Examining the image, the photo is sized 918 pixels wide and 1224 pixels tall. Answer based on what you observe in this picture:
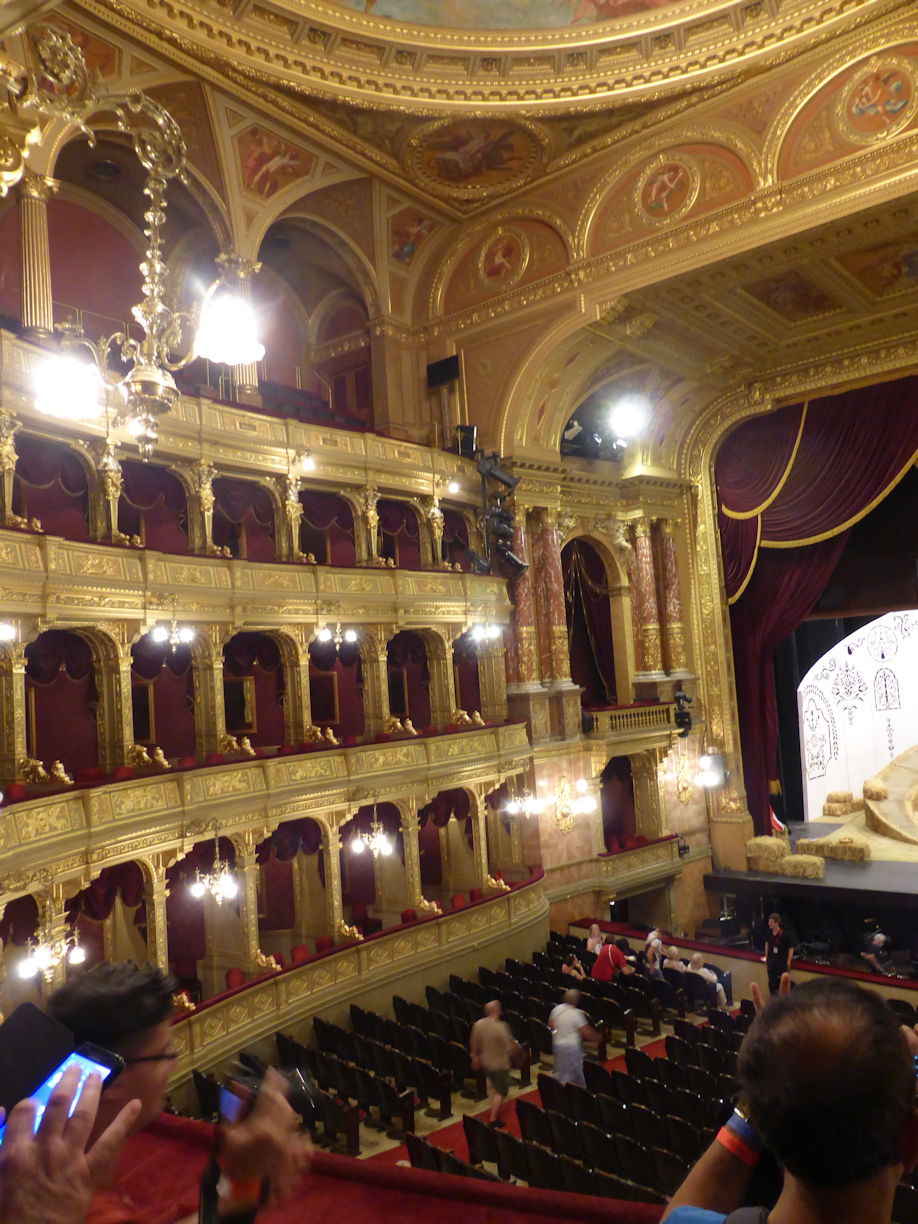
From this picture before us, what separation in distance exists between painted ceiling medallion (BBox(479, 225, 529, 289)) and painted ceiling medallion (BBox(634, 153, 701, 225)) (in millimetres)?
2599

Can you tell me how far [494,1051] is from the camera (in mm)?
9281

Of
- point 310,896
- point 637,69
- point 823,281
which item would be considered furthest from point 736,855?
point 637,69

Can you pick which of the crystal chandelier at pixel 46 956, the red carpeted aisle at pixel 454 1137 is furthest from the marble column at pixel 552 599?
the crystal chandelier at pixel 46 956

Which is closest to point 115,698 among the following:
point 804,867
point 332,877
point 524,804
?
point 332,877

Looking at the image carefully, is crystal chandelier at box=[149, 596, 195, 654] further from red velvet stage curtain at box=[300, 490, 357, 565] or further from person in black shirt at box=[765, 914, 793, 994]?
person in black shirt at box=[765, 914, 793, 994]

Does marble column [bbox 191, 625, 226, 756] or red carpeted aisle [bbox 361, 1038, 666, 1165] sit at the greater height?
marble column [bbox 191, 625, 226, 756]

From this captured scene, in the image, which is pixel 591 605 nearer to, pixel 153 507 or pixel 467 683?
pixel 467 683

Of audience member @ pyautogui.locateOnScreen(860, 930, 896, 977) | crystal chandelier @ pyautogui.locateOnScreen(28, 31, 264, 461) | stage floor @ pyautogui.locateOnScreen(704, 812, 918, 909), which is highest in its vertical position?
crystal chandelier @ pyautogui.locateOnScreen(28, 31, 264, 461)

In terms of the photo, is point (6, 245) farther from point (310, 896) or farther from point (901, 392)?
point (901, 392)

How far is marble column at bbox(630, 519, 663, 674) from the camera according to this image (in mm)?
21438

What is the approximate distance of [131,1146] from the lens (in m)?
3.05

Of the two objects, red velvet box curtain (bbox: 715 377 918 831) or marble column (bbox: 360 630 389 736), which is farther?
red velvet box curtain (bbox: 715 377 918 831)

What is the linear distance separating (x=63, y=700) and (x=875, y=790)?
1957cm

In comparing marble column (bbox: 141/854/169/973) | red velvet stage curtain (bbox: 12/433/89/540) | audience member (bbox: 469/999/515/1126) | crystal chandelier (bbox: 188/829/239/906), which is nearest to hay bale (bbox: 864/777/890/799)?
audience member (bbox: 469/999/515/1126)
